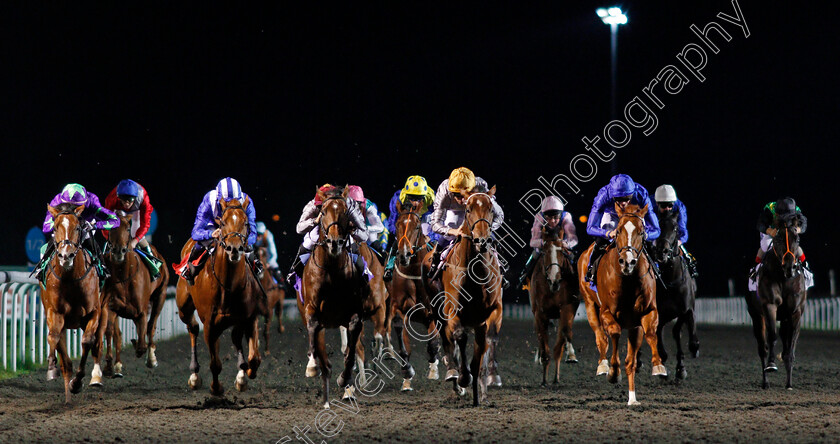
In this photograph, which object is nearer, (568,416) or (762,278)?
(568,416)

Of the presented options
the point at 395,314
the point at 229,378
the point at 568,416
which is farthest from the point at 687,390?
the point at 229,378

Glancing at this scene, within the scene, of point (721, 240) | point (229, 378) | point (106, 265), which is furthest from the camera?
point (721, 240)

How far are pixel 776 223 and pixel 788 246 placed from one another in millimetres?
318

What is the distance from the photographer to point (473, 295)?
8.91m

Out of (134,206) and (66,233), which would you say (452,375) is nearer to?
(66,233)

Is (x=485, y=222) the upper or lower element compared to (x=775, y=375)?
upper

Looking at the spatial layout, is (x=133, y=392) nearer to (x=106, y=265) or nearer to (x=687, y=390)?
(x=106, y=265)

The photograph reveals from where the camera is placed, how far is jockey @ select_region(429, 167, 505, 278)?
9.53m

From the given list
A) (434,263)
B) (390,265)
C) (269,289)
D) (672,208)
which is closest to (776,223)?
(672,208)

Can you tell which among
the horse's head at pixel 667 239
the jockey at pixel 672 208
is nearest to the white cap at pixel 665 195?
the jockey at pixel 672 208

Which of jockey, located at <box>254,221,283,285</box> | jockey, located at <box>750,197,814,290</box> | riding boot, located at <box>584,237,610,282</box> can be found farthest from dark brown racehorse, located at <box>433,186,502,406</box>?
jockey, located at <box>254,221,283,285</box>

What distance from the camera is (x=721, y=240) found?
132 ft

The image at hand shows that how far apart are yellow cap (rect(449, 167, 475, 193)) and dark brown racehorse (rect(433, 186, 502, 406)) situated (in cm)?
71

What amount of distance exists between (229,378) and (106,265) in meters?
2.19
